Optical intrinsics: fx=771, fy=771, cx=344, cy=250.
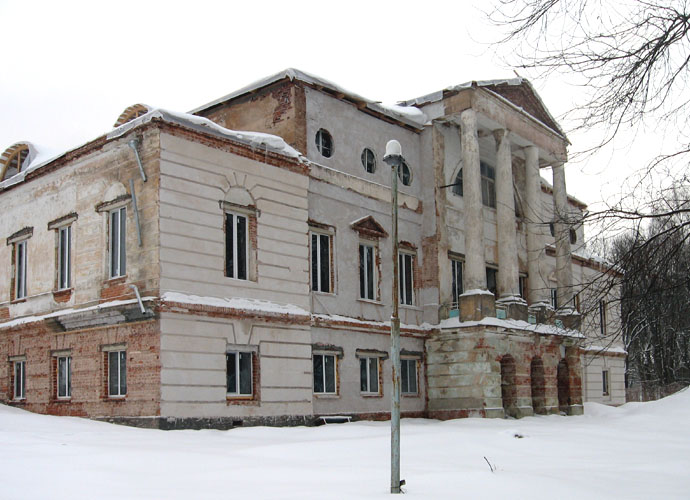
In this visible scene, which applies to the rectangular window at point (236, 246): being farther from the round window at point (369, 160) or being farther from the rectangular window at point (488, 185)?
the rectangular window at point (488, 185)

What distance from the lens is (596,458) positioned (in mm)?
15906

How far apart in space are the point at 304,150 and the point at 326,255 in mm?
3256

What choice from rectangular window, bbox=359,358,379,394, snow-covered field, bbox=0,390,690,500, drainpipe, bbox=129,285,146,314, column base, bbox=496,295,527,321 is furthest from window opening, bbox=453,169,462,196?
drainpipe, bbox=129,285,146,314

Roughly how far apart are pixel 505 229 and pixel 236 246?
12022mm

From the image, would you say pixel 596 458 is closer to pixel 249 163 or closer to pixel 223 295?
pixel 223 295

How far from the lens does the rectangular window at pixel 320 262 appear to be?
23062mm

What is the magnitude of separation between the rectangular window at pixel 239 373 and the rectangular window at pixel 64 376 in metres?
4.51

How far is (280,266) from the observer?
2139cm

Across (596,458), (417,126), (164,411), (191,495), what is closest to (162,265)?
(164,411)

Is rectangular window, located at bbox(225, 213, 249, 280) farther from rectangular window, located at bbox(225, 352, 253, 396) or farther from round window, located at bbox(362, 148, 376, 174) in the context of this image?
round window, located at bbox(362, 148, 376, 174)

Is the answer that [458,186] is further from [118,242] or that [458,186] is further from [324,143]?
[118,242]

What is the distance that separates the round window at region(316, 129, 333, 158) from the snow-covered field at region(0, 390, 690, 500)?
28.0 ft

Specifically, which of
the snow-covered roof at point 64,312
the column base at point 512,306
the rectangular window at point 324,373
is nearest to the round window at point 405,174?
the column base at point 512,306

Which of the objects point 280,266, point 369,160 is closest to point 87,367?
point 280,266
